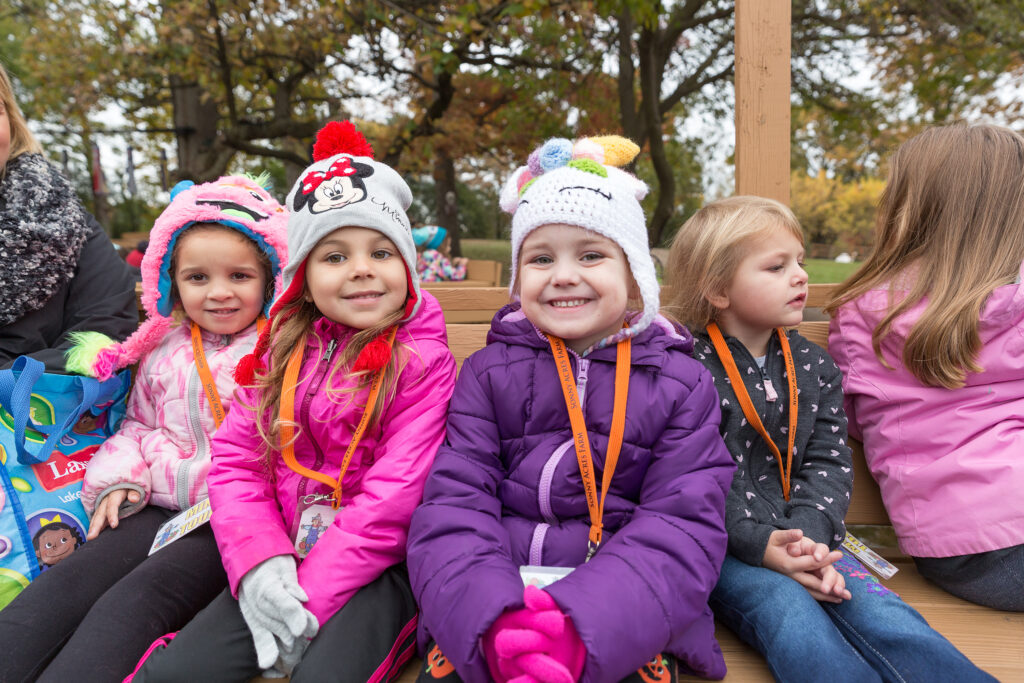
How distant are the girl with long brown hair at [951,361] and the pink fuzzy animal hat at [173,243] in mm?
2051

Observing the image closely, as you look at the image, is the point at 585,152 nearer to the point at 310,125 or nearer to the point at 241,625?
the point at 241,625

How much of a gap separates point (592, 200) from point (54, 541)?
1.96 metres

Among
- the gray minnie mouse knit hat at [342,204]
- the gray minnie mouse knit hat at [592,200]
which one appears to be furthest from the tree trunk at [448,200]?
the gray minnie mouse knit hat at [592,200]

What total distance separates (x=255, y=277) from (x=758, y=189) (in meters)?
1.94

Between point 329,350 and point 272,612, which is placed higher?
point 329,350

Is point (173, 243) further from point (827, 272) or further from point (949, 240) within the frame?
point (827, 272)

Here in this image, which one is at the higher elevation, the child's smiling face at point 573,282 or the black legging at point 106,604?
the child's smiling face at point 573,282

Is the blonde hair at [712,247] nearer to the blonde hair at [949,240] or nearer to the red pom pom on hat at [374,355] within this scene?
the blonde hair at [949,240]

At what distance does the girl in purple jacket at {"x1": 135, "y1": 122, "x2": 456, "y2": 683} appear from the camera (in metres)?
1.65

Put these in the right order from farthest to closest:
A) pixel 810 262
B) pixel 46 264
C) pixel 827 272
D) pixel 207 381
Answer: pixel 810 262 → pixel 827 272 → pixel 46 264 → pixel 207 381

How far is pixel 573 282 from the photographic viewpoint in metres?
1.81

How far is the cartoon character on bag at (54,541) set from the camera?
1.98m

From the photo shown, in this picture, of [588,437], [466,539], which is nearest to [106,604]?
[466,539]

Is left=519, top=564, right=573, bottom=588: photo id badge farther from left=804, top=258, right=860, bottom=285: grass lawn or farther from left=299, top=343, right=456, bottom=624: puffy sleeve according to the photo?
left=804, top=258, right=860, bottom=285: grass lawn
